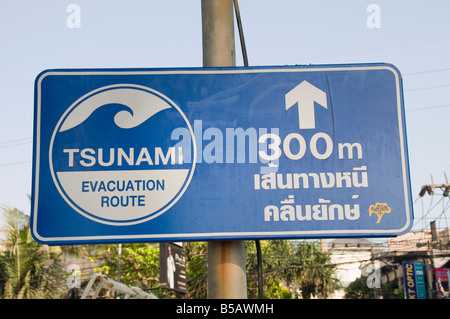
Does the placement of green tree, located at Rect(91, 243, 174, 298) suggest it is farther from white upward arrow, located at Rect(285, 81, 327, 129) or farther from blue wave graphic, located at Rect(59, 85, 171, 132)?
white upward arrow, located at Rect(285, 81, 327, 129)

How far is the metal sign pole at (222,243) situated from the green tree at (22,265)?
2107 centimetres

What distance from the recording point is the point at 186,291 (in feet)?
89.4

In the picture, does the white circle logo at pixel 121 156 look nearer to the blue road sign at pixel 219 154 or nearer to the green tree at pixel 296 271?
the blue road sign at pixel 219 154

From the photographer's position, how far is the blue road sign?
2689 mm

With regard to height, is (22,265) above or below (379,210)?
above

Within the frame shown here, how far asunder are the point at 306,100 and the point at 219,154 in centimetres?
54

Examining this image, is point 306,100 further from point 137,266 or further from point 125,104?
point 137,266

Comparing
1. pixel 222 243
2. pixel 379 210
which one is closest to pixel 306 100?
pixel 379 210

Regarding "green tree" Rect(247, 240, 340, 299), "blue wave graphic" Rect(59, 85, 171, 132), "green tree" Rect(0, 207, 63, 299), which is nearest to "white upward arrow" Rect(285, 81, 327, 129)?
"blue wave graphic" Rect(59, 85, 171, 132)

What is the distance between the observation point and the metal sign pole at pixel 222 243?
2629 millimetres

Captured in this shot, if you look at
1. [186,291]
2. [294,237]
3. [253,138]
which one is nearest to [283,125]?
[253,138]

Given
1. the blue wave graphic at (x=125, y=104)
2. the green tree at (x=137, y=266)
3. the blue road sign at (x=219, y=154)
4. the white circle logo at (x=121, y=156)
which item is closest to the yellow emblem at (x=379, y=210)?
the blue road sign at (x=219, y=154)

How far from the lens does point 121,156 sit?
279cm
